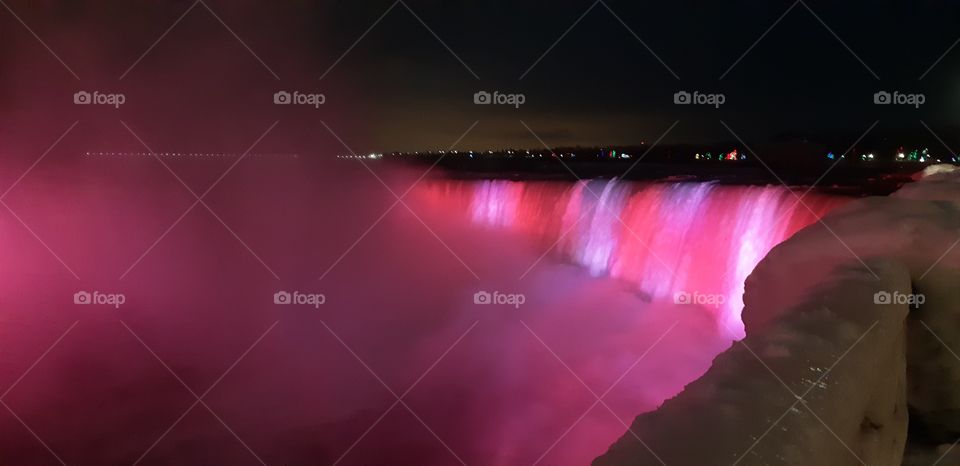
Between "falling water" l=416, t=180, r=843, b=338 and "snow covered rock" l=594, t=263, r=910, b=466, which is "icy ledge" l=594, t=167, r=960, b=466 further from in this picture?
"falling water" l=416, t=180, r=843, b=338

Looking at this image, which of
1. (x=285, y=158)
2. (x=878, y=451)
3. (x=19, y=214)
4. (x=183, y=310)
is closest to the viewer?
(x=878, y=451)

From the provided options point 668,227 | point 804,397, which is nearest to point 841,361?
point 804,397

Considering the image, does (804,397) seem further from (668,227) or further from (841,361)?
(668,227)

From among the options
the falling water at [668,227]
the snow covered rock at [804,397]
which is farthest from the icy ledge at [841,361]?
the falling water at [668,227]

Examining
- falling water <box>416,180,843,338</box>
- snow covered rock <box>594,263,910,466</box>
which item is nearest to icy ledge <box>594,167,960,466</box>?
snow covered rock <box>594,263,910,466</box>

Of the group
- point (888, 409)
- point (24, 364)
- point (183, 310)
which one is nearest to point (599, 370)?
point (888, 409)

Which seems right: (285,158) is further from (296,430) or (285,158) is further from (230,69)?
(296,430)
